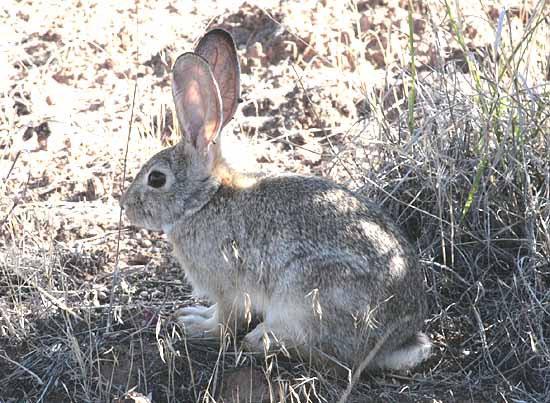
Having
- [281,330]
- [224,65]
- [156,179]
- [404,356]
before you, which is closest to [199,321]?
[281,330]

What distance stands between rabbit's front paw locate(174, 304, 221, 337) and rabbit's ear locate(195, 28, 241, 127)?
2.72 ft

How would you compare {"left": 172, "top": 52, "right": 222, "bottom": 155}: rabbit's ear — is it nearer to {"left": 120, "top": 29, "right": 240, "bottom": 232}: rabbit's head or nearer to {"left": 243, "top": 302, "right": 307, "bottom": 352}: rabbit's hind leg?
{"left": 120, "top": 29, "right": 240, "bottom": 232}: rabbit's head

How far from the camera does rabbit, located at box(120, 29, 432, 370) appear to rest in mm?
4238

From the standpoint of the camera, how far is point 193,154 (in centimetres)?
468

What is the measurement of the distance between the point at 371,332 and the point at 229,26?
3253mm

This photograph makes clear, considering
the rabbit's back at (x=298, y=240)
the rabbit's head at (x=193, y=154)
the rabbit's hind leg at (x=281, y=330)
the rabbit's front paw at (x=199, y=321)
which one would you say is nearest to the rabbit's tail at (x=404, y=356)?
the rabbit's back at (x=298, y=240)

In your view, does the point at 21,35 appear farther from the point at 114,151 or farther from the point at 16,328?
the point at 16,328

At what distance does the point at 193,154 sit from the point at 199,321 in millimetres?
716

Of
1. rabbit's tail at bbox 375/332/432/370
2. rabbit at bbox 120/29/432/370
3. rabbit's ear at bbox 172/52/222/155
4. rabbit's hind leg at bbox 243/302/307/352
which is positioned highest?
rabbit's ear at bbox 172/52/222/155

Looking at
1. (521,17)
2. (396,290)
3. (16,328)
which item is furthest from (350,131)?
(16,328)

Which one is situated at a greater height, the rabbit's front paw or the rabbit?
the rabbit

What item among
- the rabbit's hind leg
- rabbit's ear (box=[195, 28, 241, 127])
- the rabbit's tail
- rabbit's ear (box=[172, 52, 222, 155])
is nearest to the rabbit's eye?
rabbit's ear (box=[172, 52, 222, 155])

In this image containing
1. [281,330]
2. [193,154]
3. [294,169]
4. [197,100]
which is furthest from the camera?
[294,169]

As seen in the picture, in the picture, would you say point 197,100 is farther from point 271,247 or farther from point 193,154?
point 271,247
